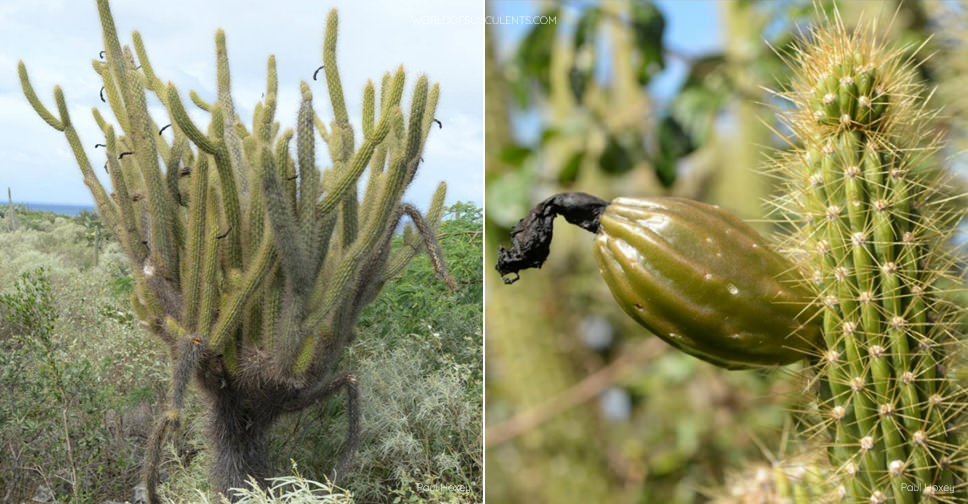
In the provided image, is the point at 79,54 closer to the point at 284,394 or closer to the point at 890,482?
the point at 284,394

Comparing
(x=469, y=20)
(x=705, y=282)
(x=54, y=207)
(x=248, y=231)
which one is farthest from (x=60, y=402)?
(x=705, y=282)

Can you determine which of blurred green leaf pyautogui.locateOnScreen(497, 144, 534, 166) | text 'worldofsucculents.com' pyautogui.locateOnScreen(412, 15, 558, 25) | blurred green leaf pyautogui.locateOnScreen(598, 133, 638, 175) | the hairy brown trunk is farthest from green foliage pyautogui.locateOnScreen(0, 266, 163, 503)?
blurred green leaf pyautogui.locateOnScreen(598, 133, 638, 175)

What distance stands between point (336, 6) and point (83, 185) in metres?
0.74

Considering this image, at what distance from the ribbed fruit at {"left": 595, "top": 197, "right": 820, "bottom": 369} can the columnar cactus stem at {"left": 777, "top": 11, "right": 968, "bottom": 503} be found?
0.04 metres

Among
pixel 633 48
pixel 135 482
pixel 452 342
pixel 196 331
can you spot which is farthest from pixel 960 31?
pixel 135 482

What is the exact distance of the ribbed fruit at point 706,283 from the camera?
766 millimetres

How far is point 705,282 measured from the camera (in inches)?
30.0

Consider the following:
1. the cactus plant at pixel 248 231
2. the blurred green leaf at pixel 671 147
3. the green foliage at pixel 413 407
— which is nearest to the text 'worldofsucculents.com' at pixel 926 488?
the blurred green leaf at pixel 671 147

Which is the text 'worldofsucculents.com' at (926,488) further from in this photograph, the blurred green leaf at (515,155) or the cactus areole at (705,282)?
the blurred green leaf at (515,155)

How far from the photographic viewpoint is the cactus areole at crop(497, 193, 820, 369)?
30.2 inches

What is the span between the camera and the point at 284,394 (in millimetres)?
2096

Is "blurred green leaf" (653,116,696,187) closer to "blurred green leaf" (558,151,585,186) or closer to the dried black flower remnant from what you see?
"blurred green leaf" (558,151,585,186)

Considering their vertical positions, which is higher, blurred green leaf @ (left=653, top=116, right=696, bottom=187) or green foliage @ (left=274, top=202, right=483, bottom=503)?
blurred green leaf @ (left=653, top=116, right=696, bottom=187)

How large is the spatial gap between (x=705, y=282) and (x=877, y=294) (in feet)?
0.56
